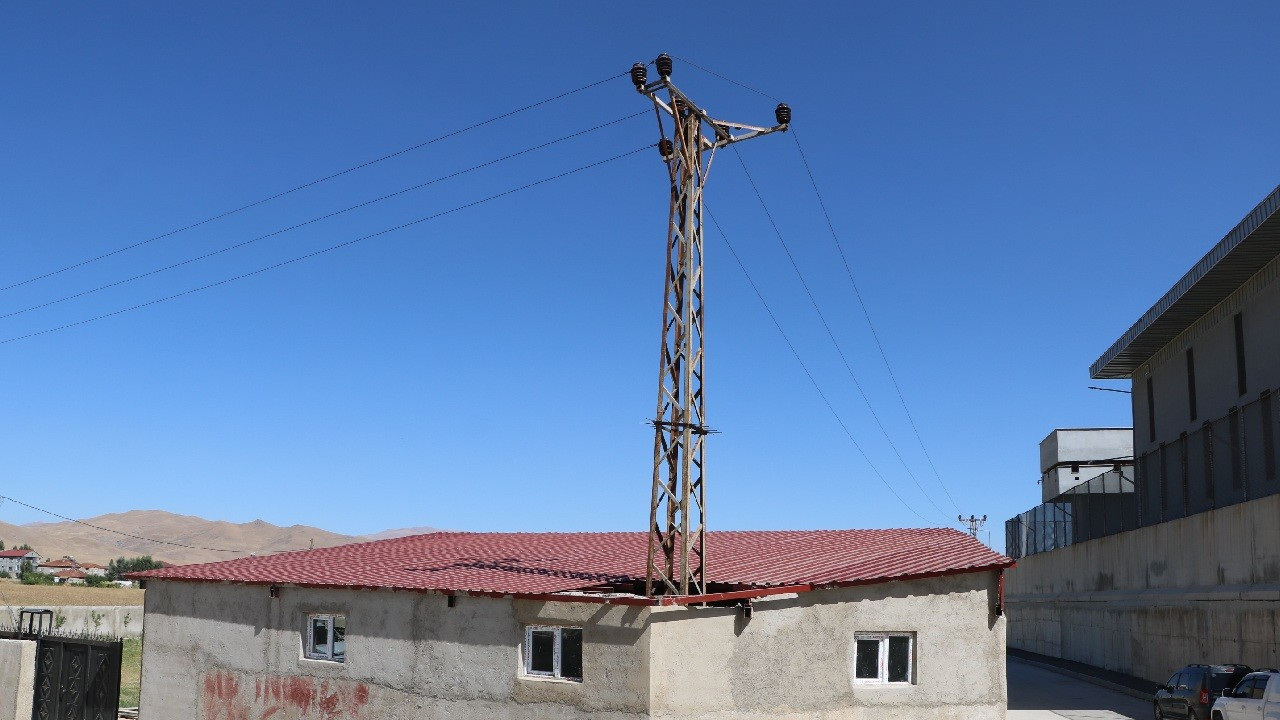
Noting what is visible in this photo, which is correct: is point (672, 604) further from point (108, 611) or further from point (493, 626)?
point (108, 611)

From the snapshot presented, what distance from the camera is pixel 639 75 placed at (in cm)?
1700

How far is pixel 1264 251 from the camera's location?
33875 mm

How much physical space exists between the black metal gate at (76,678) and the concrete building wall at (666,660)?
5585 millimetres

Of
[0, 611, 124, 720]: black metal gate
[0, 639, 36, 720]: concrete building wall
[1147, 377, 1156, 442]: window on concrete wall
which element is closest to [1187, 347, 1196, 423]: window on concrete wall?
[1147, 377, 1156, 442]: window on concrete wall

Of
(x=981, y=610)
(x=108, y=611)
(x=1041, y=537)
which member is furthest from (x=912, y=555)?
(x=108, y=611)

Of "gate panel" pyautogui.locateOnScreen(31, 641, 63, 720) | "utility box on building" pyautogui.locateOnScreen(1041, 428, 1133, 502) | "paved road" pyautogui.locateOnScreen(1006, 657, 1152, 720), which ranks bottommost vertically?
"paved road" pyautogui.locateOnScreen(1006, 657, 1152, 720)

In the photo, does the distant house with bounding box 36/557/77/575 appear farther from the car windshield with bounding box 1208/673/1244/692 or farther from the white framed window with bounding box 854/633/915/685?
the white framed window with bounding box 854/633/915/685

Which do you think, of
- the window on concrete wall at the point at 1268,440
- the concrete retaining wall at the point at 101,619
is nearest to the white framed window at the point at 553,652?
the window on concrete wall at the point at 1268,440

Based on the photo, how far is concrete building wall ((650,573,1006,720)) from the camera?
56.0 ft

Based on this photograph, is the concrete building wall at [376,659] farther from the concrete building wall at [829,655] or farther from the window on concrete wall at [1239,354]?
the window on concrete wall at [1239,354]

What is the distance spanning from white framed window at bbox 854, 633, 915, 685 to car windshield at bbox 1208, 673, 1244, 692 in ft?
34.3

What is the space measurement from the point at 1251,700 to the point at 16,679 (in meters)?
25.3

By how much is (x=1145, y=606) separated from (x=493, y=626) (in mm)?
Result: 26234

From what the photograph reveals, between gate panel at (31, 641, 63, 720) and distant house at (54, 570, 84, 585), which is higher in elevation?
gate panel at (31, 641, 63, 720)
